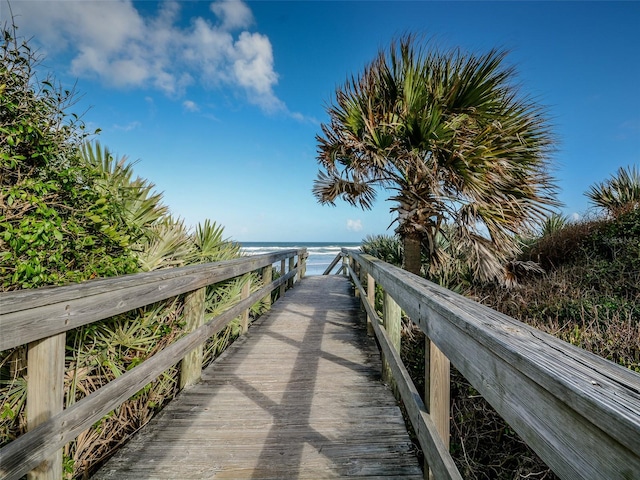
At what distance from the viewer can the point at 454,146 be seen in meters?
4.71

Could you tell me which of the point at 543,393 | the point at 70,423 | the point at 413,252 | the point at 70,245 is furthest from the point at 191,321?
the point at 413,252

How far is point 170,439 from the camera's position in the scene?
206 centimetres

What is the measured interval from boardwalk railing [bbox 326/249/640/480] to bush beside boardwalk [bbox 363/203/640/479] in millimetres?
1365

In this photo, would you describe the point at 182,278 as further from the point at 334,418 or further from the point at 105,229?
the point at 334,418

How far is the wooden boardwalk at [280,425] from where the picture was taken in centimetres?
180

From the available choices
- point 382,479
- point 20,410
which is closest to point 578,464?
point 382,479

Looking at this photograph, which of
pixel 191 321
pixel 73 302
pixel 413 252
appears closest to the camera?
pixel 73 302

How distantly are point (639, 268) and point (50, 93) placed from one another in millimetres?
7465

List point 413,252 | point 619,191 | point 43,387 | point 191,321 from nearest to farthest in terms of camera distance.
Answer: point 43,387, point 191,321, point 413,252, point 619,191

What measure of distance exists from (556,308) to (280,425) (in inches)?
154

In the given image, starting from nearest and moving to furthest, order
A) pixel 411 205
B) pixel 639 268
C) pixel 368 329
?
pixel 368 329
pixel 639 268
pixel 411 205

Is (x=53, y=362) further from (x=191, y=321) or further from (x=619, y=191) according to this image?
(x=619, y=191)

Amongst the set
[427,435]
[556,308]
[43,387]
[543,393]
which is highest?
[543,393]

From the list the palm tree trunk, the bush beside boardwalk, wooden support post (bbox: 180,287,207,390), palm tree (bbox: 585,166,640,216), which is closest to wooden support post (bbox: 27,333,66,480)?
wooden support post (bbox: 180,287,207,390)
